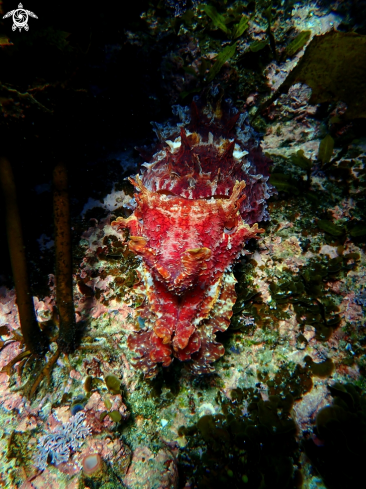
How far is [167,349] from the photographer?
2428 mm

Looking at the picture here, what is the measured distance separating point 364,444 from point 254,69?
6.26 metres

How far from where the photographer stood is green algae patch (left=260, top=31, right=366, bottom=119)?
3.99 meters

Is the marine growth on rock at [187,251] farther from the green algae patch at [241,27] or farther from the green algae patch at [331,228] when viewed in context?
the green algae patch at [241,27]

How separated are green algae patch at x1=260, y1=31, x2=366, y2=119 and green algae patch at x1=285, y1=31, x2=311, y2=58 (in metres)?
0.48

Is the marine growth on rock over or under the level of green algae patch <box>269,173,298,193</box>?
under

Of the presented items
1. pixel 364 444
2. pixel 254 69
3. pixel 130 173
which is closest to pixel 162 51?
pixel 254 69

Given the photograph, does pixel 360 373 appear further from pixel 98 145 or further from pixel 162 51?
pixel 162 51

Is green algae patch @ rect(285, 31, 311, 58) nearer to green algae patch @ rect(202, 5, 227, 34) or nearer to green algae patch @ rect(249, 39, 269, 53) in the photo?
green algae patch @ rect(249, 39, 269, 53)

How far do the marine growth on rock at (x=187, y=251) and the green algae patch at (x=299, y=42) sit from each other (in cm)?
324

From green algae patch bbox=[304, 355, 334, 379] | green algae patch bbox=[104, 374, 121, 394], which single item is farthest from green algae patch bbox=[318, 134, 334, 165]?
green algae patch bbox=[104, 374, 121, 394]

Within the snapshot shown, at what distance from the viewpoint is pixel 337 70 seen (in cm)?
420

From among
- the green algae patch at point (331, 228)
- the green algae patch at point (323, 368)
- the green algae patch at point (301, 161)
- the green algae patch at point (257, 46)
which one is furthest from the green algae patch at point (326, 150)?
the green algae patch at point (323, 368)

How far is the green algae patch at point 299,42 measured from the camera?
15.2 ft

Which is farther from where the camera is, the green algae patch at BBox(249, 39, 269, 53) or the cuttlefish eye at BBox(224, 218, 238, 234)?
the green algae patch at BBox(249, 39, 269, 53)
